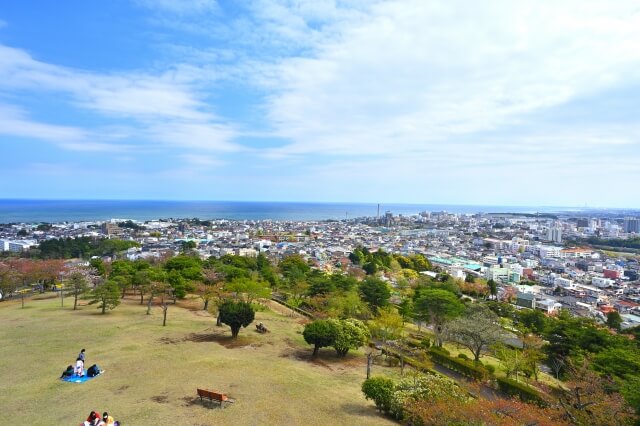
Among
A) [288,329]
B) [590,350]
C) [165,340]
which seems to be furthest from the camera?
[288,329]

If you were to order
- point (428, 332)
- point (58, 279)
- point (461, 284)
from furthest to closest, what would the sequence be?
point (461, 284), point (58, 279), point (428, 332)

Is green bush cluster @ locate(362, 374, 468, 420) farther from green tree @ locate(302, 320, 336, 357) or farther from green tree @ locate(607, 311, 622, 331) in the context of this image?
green tree @ locate(607, 311, 622, 331)

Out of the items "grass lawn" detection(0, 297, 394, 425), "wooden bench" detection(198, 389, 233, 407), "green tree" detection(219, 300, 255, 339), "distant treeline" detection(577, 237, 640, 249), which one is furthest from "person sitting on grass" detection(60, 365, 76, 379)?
"distant treeline" detection(577, 237, 640, 249)

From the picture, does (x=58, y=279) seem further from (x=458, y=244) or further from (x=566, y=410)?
(x=458, y=244)

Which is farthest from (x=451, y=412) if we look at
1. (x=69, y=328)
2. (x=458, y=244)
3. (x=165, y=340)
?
(x=458, y=244)

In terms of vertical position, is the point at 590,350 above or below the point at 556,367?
above

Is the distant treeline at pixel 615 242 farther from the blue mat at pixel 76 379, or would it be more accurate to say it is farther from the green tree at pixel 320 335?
the blue mat at pixel 76 379

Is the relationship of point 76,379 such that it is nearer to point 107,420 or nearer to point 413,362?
point 107,420
